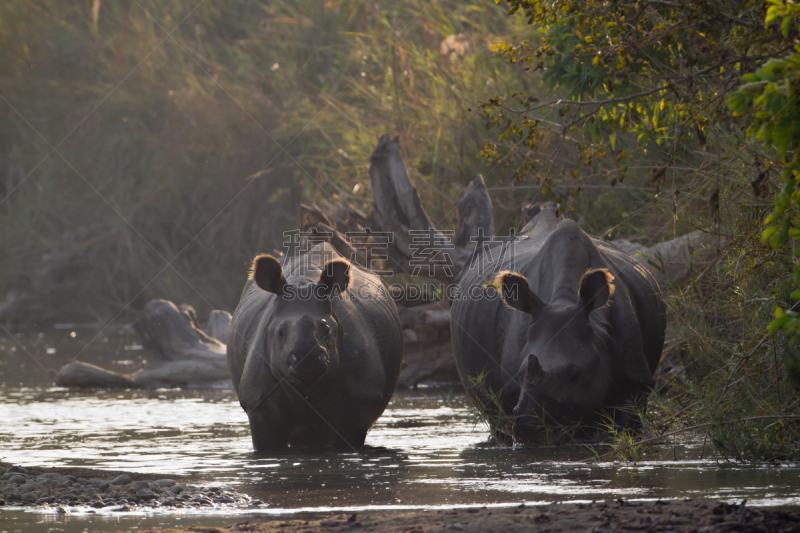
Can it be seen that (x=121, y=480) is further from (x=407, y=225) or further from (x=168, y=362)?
(x=168, y=362)

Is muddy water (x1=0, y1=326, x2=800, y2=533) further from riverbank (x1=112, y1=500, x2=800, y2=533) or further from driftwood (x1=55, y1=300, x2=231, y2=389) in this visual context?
driftwood (x1=55, y1=300, x2=231, y2=389)

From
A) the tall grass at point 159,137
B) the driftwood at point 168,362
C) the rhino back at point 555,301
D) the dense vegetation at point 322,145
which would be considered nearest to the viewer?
the dense vegetation at point 322,145

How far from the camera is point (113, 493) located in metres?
5.70

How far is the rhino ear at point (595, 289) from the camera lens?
6781 mm

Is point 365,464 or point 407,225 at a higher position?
point 407,225

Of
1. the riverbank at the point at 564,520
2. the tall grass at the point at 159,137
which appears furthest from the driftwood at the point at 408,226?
the tall grass at the point at 159,137

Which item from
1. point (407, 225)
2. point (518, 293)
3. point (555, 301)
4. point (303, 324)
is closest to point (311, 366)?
point (303, 324)

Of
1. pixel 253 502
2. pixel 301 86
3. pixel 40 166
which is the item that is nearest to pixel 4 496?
pixel 253 502

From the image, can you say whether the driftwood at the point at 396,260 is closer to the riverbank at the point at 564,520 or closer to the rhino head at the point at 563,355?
the rhino head at the point at 563,355

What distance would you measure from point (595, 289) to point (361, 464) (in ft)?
6.08

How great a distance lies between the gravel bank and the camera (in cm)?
550

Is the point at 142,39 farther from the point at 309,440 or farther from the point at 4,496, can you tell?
the point at 4,496

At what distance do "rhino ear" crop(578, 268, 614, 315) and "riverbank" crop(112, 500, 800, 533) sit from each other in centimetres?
216

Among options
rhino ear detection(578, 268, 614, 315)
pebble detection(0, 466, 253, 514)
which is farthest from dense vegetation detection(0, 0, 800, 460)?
pebble detection(0, 466, 253, 514)
